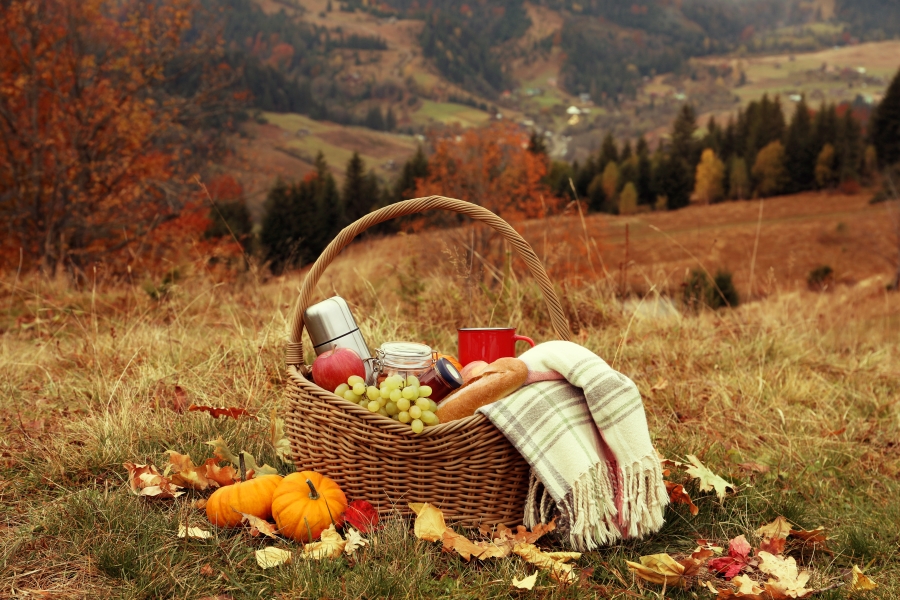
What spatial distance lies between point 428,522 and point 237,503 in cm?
63

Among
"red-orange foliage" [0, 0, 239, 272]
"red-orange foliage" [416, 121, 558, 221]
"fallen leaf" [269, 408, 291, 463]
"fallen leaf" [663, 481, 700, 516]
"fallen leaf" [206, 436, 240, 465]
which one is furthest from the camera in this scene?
"red-orange foliage" [416, 121, 558, 221]

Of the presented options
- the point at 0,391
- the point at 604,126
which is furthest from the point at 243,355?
the point at 604,126

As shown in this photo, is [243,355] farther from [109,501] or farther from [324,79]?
[324,79]

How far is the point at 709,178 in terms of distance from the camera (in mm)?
51188

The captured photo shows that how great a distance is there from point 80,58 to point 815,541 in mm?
14492

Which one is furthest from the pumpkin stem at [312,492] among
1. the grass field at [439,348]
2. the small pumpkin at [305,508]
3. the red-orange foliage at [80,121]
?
the red-orange foliage at [80,121]

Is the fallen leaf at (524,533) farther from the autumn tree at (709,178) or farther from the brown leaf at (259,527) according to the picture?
the autumn tree at (709,178)

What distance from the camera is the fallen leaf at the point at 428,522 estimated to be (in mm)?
2092

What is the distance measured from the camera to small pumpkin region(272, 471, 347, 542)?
2086 millimetres

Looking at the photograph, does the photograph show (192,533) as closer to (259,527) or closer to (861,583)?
(259,527)

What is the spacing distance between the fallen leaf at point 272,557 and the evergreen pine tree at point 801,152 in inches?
2213

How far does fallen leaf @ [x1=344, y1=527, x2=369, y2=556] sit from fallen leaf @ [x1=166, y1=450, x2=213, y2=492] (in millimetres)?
677

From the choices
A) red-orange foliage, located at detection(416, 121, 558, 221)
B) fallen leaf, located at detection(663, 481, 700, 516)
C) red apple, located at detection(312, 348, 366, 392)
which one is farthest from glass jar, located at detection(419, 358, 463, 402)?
red-orange foliage, located at detection(416, 121, 558, 221)

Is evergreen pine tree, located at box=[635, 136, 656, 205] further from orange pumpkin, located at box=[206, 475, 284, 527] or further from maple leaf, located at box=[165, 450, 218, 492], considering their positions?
orange pumpkin, located at box=[206, 475, 284, 527]
